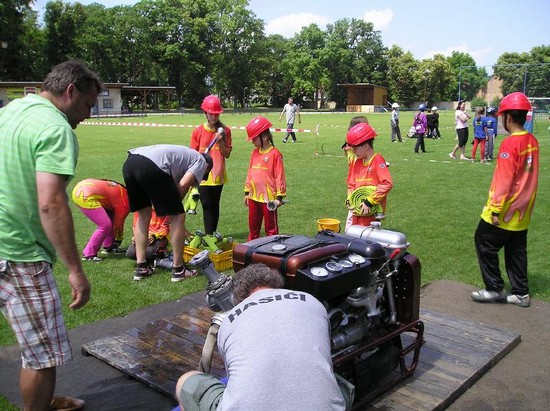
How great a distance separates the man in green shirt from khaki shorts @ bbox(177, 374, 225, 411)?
73cm

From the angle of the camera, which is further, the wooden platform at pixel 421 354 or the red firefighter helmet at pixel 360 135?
the red firefighter helmet at pixel 360 135

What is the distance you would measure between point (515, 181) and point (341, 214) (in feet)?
14.9

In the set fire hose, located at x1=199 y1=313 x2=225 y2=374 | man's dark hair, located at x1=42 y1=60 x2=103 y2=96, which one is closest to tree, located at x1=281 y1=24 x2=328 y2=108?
man's dark hair, located at x1=42 y1=60 x2=103 y2=96

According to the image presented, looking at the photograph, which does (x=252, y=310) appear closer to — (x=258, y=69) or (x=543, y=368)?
(x=543, y=368)

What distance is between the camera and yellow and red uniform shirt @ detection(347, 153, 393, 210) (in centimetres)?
507

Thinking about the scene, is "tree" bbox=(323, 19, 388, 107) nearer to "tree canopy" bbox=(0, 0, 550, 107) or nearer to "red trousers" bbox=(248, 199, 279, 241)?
"tree canopy" bbox=(0, 0, 550, 107)

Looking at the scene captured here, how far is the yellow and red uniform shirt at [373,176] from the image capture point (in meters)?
5.07

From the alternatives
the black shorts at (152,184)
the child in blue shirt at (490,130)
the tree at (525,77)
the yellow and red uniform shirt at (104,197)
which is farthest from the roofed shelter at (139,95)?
the black shorts at (152,184)

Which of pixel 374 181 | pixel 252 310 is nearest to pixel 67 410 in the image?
pixel 252 310

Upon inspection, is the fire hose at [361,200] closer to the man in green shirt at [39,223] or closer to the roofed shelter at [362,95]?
the man in green shirt at [39,223]

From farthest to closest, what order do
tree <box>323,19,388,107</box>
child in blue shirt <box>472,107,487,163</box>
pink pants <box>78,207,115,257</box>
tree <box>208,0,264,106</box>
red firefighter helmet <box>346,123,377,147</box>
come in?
tree <box>323,19,388,107</box> → tree <box>208,0,264,106</box> → child in blue shirt <box>472,107,487,163</box> → pink pants <box>78,207,115,257</box> → red firefighter helmet <box>346,123,377,147</box>

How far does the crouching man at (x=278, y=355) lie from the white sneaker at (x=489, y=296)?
11.4 feet

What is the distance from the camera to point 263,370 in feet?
6.84

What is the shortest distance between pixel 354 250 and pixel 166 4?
79.3 metres
